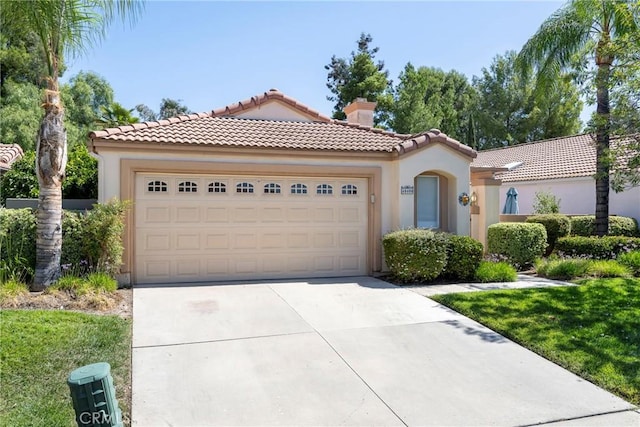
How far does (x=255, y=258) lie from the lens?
36.0 ft

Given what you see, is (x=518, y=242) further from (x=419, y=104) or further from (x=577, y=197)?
(x=419, y=104)

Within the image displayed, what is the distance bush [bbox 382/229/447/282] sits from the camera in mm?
10328

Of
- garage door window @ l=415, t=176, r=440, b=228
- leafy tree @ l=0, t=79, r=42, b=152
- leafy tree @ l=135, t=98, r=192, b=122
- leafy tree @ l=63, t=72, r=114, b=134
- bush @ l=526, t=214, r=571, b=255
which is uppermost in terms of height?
leafy tree @ l=135, t=98, r=192, b=122

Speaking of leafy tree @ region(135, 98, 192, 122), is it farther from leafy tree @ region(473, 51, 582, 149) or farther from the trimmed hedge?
the trimmed hedge

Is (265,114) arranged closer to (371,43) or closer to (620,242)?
(620,242)

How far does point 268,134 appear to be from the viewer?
11.8 m

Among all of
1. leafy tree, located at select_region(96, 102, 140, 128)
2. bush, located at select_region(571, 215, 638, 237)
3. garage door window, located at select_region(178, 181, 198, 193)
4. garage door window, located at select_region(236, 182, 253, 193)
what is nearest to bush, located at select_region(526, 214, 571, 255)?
bush, located at select_region(571, 215, 638, 237)

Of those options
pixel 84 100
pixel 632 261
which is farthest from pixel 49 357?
pixel 84 100

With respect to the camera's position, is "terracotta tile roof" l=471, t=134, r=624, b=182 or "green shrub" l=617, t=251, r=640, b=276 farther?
"terracotta tile roof" l=471, t=134, r=624, b=182

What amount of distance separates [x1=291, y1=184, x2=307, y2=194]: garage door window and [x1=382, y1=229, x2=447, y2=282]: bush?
2.55m

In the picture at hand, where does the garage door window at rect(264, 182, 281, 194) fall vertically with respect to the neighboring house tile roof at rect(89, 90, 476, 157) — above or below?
below

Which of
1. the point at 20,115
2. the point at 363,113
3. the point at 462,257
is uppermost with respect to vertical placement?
the point at 20,115

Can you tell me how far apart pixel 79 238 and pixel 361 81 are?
2611 cm

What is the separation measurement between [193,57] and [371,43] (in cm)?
2619
